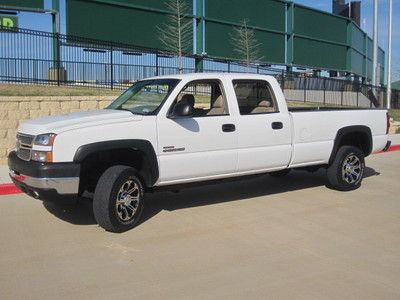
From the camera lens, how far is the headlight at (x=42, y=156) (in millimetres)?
6117

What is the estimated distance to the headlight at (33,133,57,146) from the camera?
6.13 metres

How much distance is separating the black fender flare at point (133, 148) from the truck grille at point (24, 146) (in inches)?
26.3

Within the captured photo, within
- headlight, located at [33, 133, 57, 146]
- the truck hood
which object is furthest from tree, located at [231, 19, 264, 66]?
headlight, located at [33, 133, 57, 146]

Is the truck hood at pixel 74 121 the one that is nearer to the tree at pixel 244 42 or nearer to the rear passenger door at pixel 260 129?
the rear passenger door at pixel 260 129

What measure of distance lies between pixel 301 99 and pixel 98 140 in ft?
70.0

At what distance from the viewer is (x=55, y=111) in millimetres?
12914

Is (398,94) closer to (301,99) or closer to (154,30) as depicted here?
(301,99)

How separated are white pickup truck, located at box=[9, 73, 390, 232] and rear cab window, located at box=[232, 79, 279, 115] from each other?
0.02 meters

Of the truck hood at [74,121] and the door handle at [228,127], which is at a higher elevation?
the truck hood at [74,121]

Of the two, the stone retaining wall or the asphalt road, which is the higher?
the stone retaining wall

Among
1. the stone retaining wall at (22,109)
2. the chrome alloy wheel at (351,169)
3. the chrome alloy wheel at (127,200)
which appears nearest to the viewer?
the chrome alloy wheel at (127,200)

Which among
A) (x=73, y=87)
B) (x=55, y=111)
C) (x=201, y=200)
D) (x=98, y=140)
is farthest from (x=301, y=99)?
(x=98, y=140)

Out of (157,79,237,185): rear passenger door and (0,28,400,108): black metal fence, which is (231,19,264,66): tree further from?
(157,79,237,185): rear passenger door

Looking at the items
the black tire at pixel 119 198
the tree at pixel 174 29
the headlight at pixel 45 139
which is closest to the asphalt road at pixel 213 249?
the black tire at pixel 119 198
